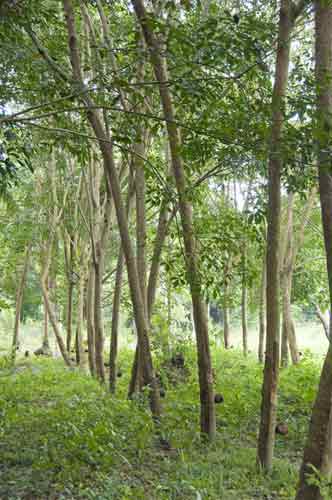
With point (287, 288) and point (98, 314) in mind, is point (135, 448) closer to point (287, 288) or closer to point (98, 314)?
point (98, 314)

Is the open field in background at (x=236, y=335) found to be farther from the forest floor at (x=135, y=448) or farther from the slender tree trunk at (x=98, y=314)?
the forest floor at (x=135, y=448)

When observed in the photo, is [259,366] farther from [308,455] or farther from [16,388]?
[308,455]

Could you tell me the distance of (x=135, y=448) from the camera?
209 inches

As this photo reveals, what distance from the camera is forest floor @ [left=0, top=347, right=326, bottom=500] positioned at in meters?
4.21

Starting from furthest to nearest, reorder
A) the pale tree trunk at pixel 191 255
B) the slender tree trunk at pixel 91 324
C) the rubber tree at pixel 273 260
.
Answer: the slender tree trunk at pixel 91 324 < the pale tree trunk at pixel 191 255 < the rubber tree at pixel 273 260

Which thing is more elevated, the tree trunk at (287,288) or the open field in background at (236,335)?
the tree trunk at (287,288)

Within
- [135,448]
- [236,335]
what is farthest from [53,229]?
[236,335]

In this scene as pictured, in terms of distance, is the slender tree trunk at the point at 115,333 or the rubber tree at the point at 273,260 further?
the slender tree trunk at the point at 115,333

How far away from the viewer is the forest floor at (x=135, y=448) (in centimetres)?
421

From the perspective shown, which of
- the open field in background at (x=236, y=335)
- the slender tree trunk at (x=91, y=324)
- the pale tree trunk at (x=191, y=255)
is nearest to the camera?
the pale tree trunk at (x=191, y=255)

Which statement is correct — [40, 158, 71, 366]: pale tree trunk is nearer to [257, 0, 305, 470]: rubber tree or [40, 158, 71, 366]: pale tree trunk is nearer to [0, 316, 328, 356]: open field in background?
[257, 0, 305, 470]: rubber tree

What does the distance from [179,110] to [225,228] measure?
5.11 feet

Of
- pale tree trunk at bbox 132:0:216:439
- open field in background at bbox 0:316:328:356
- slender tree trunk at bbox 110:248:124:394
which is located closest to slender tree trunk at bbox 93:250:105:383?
slender tree trunk at bbox 110:248:124:394

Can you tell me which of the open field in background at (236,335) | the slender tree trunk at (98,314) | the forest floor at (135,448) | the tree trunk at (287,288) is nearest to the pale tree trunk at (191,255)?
the forest floor at (135,448)
